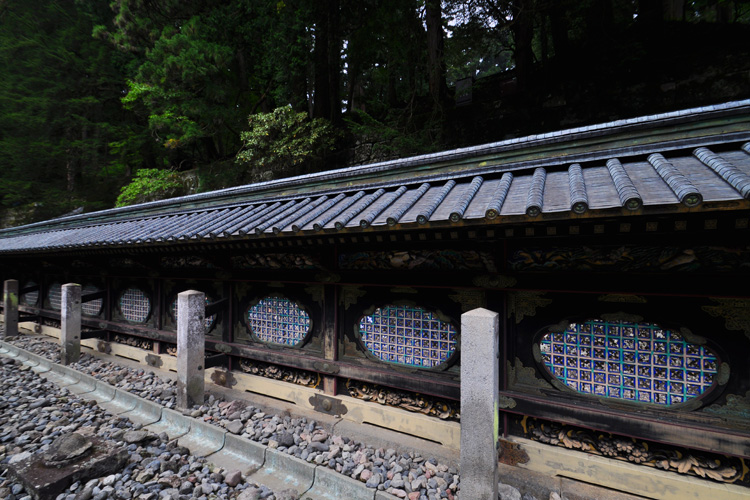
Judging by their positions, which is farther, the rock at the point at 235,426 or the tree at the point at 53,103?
the tree at the point at 53,103

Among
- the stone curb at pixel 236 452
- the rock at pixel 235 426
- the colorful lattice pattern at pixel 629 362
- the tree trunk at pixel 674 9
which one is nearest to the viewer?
the colorful lattice pattern at pixel 629 362

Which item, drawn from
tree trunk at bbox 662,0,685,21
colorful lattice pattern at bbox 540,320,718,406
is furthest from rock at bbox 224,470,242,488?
tree trunk at bbox 662,0,685,21

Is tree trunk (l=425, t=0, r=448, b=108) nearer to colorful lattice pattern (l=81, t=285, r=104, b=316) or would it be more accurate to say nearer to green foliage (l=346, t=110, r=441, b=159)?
green foliage (l=346, t=110, r=441, b=159)

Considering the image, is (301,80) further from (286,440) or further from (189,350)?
(286,440)

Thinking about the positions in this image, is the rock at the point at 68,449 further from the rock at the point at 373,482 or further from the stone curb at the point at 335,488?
the rock at the point at 373,482

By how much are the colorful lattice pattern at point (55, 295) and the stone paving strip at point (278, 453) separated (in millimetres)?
6756

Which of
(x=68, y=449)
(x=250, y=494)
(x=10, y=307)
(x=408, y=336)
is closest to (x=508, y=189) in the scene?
(x=408, y=336)

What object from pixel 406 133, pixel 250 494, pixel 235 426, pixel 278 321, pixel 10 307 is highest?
pixel 406 133

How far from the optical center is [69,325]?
8008 millimetres

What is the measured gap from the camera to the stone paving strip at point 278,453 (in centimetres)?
360

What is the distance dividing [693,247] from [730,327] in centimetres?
88

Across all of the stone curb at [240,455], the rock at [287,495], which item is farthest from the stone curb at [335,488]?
the stone curb at [240,455]

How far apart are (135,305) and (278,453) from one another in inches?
265

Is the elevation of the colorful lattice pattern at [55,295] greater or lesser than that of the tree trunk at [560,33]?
lesser
